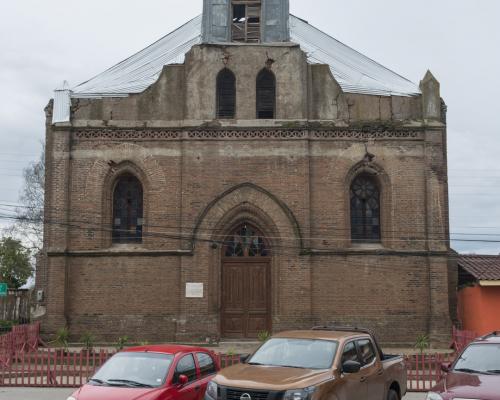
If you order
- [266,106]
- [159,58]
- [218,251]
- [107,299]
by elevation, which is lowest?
[107,299]

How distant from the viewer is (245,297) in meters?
21.5

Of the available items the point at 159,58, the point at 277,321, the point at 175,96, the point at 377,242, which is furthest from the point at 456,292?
the point at 159,58

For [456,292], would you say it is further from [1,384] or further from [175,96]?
[1,384]

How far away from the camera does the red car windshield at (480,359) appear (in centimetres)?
939

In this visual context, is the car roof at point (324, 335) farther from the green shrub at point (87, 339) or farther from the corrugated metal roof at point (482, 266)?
the corrugated metal roof at point (482, 266)

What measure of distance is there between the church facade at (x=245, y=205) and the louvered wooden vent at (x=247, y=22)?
198 centimetres

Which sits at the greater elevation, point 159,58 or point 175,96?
point 159,58

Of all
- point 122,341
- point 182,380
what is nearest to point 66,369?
point 122,341

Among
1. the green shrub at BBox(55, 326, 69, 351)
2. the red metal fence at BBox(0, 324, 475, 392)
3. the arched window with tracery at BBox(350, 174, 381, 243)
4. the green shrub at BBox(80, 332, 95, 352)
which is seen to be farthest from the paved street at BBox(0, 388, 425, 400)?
the arched window with tracery at BBox(350, 174, 381, 243)

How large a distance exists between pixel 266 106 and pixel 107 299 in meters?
8.23

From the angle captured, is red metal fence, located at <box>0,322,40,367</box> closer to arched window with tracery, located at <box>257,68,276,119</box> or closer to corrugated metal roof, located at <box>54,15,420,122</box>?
corrugated metal roof, located at <box>54,15,420,122</box>

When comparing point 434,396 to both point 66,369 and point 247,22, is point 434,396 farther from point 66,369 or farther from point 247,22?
point 247,22

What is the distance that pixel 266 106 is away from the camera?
73.4 ft

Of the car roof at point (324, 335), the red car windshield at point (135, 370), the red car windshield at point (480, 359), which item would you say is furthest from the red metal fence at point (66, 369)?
the car roof at point (324, 335)
